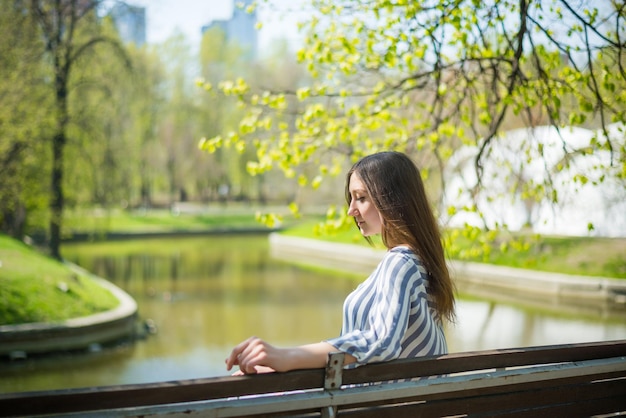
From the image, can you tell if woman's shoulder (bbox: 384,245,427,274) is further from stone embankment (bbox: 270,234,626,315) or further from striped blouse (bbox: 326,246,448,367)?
stone embankment (bbox: 270,234,626,315)

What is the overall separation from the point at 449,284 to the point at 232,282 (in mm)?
18551

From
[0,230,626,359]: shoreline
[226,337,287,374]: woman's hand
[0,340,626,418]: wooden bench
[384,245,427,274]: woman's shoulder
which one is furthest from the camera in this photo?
[0,230,626,359]: shoreline

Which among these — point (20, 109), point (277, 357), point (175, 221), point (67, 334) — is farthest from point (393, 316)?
point (175, 221)

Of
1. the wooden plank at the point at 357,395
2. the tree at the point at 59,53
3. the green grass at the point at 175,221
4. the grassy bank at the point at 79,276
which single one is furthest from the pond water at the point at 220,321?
the green grass at the point at 175,221

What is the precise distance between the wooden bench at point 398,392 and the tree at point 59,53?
1596 centimetres

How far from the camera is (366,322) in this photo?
231 cm

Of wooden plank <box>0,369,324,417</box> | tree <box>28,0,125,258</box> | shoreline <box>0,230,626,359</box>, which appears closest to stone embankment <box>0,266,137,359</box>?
shoreline <box>0,230,626,359</box>

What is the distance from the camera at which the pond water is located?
11234 millimetres

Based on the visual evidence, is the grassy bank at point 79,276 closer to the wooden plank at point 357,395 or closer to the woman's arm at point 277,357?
the wooden plank at point 357,395

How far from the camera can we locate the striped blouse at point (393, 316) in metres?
2.21

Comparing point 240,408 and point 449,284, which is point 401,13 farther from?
point 240,408

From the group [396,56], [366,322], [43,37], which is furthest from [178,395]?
[43,37]

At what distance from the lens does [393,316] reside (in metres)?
2.21

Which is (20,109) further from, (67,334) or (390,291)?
(390,291)
